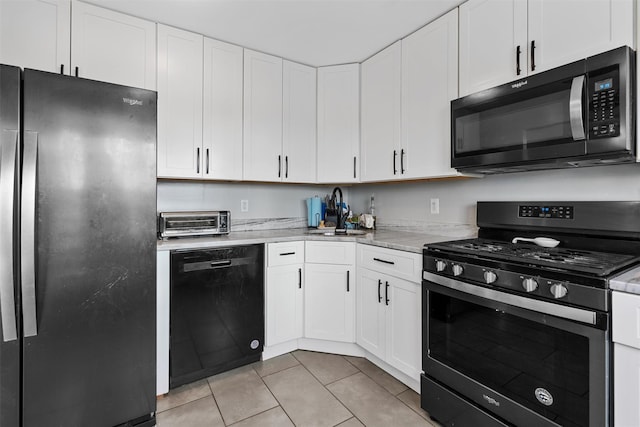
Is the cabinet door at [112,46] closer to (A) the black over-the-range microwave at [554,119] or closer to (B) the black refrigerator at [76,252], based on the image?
(B) the black refrigerator at [76,252]

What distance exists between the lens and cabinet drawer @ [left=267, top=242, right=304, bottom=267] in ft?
7.41

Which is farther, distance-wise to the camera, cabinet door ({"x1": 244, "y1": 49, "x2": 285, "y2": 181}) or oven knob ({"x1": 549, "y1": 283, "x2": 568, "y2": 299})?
cabinet door ({"x1": 244, "y1": 49, "x2": 285, "y2": 181})

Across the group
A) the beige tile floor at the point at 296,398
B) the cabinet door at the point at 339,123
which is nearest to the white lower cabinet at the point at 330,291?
the beige tile floor at the point at 296,398

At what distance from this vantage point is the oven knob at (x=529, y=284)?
1.21m

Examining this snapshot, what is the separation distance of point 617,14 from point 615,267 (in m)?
1.05

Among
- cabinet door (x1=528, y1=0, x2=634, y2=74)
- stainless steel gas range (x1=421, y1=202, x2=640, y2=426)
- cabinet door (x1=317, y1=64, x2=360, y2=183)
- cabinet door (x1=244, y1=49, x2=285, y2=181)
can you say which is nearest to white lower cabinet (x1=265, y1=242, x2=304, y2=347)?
cabinet door (x1=244, y1=49, x2=285, y2=181)

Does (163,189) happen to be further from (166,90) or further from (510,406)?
(510,406)

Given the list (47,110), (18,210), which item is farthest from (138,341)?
(47,110)

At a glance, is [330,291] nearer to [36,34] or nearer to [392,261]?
[392,261]

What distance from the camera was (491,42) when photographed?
1720 millimetres

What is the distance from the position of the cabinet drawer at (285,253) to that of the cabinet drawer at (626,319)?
1761 mm

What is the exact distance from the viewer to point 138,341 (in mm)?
1594

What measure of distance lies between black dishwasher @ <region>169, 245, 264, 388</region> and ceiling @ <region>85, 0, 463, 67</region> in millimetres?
1553

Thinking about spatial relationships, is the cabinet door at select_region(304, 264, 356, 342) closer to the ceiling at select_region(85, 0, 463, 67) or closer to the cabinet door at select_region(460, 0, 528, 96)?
the cabinet door at select_region(460, 0, 528, 96)
